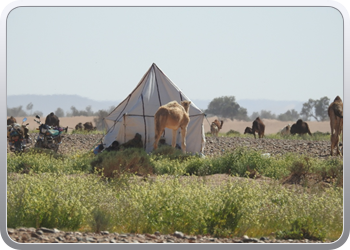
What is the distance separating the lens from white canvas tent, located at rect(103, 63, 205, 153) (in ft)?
54.1

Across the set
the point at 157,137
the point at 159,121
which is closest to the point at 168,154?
the point at 157,137

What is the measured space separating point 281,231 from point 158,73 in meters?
11.1

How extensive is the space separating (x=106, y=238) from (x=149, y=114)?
35.4ft

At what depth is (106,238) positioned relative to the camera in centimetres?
605

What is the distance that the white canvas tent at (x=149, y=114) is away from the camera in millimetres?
16500

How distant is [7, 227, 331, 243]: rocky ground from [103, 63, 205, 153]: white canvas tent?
10.0 meters

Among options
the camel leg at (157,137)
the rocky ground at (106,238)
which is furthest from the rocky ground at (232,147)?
the rocky ground at (106,238)

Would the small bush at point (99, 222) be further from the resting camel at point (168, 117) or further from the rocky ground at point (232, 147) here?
the rocky ground at point (232, 147)

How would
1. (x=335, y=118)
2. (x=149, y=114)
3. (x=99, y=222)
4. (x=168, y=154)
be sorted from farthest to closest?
(x=149, y=114)
(x=335, y=118)
(x=168, y=154)
(x=99, y=222)

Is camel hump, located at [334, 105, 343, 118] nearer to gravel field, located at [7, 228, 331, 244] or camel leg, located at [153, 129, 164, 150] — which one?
camel leg, located at [153, 129, 164, 150]

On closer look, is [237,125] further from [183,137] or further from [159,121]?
[159,121]

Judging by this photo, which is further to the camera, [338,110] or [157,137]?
[157,137]

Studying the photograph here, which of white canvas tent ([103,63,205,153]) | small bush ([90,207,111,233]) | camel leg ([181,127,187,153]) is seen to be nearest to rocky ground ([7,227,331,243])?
small bush ([90,207,111,233])
